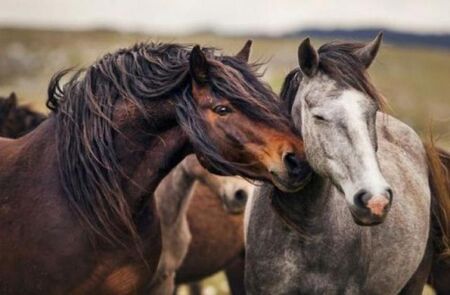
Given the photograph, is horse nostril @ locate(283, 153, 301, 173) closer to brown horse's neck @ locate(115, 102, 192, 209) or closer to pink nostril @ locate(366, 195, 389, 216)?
pink nostril @ locate(366, 195, 389, 216)

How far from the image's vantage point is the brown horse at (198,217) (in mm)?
8539

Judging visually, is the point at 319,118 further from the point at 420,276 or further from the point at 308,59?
the point at 420,276

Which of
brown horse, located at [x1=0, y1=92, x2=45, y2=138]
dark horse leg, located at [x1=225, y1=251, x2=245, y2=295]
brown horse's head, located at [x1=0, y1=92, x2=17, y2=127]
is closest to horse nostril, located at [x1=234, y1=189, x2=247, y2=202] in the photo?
dark horse leg, located at [x1=225, y1=251, x2=245, y2=295]

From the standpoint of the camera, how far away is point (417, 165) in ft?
23.3

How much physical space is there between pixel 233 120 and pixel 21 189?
1377 millimetres

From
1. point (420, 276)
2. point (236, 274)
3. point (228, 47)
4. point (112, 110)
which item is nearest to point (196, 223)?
point (236, 274)

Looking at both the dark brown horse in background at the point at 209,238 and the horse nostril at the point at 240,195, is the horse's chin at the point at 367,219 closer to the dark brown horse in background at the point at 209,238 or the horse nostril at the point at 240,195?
the horse nostril at the point at 240,195

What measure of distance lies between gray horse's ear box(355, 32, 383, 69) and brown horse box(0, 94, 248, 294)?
3.01 m

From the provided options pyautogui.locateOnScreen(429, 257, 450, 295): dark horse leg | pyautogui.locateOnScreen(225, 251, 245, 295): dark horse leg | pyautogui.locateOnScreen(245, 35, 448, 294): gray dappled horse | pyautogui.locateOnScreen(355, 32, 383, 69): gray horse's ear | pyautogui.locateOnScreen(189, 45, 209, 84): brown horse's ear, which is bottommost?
pyautogui.locateOnScreen(225, 251, 245, 295): dark horse leg

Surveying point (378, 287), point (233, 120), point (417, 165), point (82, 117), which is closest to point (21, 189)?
point (82, 117)

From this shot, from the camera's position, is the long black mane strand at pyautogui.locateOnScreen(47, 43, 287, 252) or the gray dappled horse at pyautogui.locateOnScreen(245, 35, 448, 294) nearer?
the gray dappled horse at pyautogui.locateOnScreen(245, 35, 448, 294)

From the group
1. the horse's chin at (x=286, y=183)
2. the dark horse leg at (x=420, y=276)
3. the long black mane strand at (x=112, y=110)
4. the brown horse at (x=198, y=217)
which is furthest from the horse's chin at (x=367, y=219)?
the brown horse at (x=198, y=217)

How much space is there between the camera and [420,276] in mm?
7039

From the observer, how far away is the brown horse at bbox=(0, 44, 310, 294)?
517cm
